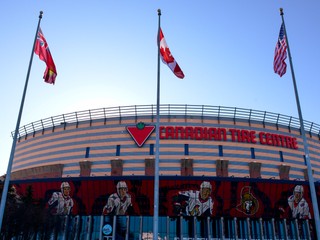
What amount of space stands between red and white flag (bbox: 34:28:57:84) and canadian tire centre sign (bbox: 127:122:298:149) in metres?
33.0

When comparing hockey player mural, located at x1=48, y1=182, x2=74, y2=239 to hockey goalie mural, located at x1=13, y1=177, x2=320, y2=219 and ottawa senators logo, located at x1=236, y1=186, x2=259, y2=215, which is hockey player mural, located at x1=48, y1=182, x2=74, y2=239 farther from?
ottawa senators logo, located at x1=236, y1=186, x2=259, y2=215

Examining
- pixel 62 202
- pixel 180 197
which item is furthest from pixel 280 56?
pixel 62 202

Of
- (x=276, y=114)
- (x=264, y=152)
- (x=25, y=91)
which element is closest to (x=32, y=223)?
(x=25, y=91)

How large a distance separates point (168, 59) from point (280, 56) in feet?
31.6

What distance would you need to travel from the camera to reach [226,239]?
4569 centimetres

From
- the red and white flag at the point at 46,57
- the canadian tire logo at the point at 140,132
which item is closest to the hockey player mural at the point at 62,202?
the canadian tire logo at the point at 140,132

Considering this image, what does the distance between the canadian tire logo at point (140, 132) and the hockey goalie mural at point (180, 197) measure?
14.0m

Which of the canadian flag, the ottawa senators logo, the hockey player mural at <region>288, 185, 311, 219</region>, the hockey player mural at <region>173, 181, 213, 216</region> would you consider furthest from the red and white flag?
the hockey player mural at <region>288, 185, 311, 219</region>

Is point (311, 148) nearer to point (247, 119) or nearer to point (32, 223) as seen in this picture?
point (247, 119)

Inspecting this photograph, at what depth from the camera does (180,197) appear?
45375 millimetres

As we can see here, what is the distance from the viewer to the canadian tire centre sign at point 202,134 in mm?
58125

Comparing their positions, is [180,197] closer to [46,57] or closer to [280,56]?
[280,56]

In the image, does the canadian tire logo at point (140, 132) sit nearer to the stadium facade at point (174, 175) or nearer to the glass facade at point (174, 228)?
the stadium facade at point (174, 175)

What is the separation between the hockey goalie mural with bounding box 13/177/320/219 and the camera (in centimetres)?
4506
